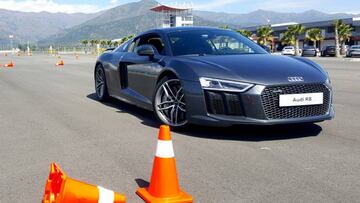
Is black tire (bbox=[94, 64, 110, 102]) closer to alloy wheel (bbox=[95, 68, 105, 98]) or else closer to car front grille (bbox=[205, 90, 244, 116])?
alloy wheel (bbox=[95, 68, 105, 98])

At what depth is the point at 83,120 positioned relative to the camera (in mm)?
6559

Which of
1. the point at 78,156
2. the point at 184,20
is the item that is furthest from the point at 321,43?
the point at 78,156

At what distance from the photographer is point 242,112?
15.7 feet

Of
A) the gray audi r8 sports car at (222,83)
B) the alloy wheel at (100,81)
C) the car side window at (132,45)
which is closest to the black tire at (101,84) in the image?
the alloy wheel at (100,81)

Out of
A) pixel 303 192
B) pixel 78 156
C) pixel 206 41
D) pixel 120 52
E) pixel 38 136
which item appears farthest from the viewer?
pixel 120 52

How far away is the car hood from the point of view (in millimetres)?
4832

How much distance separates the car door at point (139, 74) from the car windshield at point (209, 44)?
1.10ft

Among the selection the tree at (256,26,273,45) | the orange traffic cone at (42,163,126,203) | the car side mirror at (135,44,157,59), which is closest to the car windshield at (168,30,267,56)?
the car side mirror at (135,44,157,59)

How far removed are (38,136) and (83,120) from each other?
3.62 feet

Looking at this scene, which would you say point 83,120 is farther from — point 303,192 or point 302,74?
point 303,192

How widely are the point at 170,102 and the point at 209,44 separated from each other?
3.68ft

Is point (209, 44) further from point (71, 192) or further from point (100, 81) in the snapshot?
point (71, 192)

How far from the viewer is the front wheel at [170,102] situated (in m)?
5.42

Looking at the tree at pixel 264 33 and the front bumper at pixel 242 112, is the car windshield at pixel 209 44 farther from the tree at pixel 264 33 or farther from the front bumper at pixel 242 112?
the tree at pixel 264 33
